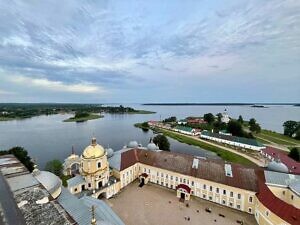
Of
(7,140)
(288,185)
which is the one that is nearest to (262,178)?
(288,185)

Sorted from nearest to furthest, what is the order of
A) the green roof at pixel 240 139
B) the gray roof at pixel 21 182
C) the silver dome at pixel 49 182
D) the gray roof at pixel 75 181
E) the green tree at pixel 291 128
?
the gray roof at pixel 21 182
the silver dome at pixel 49 182
the gray roof at pixel 75 181
the green roof at pixel 240 139
the green tree at pixel 291 128

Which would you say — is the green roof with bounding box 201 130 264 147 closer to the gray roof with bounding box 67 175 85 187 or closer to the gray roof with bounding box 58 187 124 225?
the gray roof with bounding box 67 175 85 187

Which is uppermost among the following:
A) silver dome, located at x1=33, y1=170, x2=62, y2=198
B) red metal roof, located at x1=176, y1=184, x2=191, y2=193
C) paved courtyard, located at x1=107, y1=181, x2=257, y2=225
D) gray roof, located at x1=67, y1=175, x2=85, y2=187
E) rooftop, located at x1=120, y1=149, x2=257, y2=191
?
silver dome, located at x1=33, y1=170, x2=62, y2=198

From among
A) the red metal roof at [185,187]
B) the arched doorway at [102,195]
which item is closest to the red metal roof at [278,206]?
the red metal roof at [185,187]

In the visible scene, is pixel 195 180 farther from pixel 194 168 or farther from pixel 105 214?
pixel 105 214

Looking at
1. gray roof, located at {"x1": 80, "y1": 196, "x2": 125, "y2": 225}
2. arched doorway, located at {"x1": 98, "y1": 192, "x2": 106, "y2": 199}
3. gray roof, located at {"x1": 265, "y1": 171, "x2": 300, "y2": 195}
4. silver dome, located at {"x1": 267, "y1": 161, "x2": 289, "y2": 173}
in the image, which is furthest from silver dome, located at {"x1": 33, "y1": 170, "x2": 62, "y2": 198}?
silver dome, located at {"x1": 267, "y1": 161, "x2": 289, "y2": 173}

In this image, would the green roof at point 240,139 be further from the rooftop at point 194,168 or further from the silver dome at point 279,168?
the rooftop at point 194,168

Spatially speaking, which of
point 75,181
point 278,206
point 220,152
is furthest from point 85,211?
point 220,152
